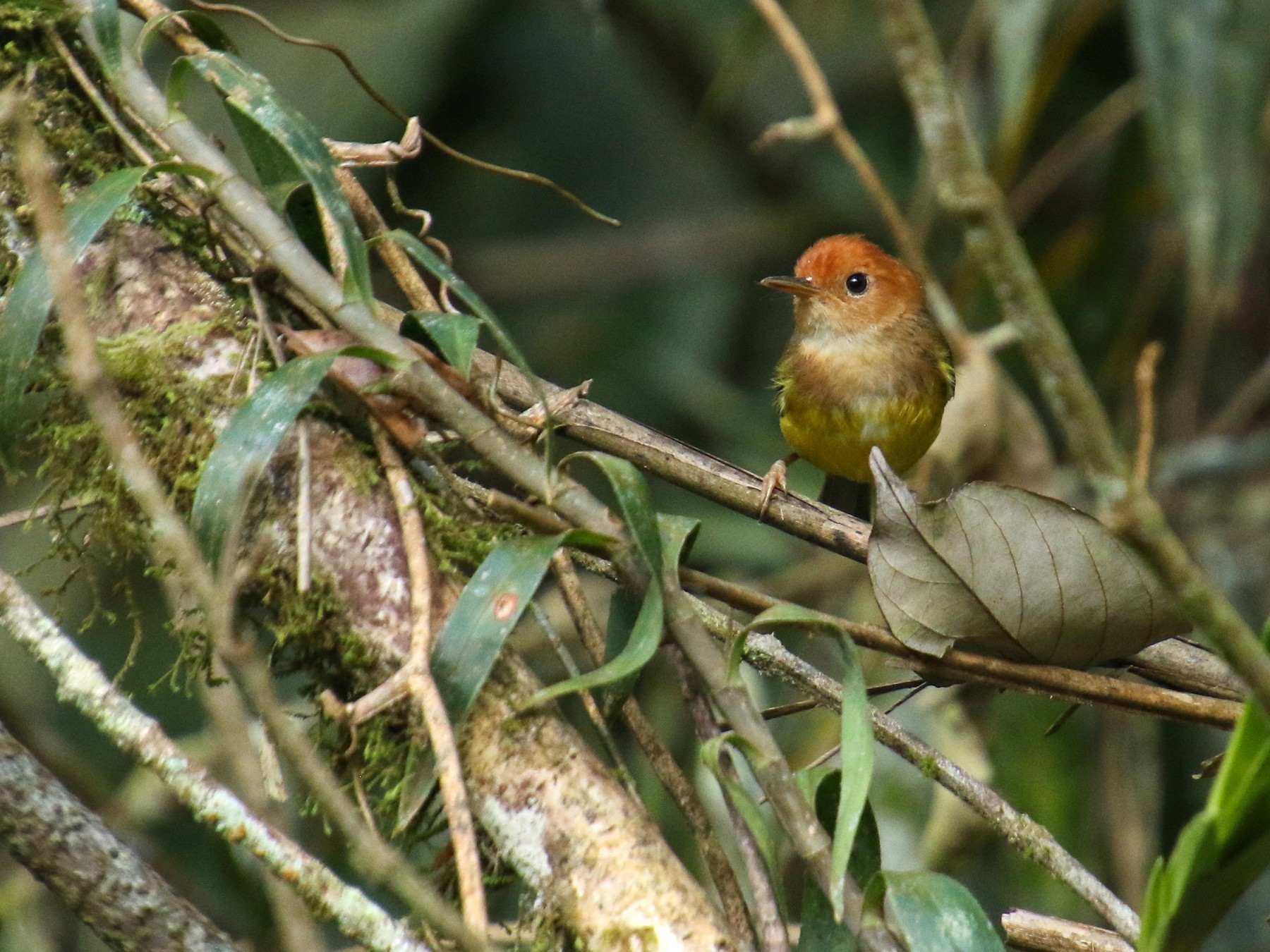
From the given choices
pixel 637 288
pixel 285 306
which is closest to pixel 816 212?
pixel 637 288

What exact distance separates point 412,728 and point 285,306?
0.61 m

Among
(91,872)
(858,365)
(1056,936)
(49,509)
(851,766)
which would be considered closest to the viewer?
(851,766)

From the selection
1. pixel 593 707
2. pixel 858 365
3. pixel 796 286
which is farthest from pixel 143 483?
pixel 796 286

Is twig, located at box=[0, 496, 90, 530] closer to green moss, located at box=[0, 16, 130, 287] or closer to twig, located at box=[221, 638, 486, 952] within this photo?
green moss, located at box=[0, 16, 130, 287]

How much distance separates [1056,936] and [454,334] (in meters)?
0.99

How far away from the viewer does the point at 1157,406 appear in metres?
4.75

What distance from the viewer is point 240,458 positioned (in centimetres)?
155

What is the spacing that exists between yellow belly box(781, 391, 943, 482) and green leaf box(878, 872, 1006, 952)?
7.86 feet

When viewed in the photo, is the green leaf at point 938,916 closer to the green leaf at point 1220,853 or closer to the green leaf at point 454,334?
the green leaf at point 1220,853

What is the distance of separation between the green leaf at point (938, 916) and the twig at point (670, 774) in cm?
17

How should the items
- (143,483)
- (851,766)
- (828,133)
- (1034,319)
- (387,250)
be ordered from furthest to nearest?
(828,133)
(387,250)
(851,766)
(143,483)
(1034,319)

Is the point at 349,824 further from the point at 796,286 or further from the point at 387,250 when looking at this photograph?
the point at 796,286

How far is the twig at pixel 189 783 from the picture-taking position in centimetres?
137

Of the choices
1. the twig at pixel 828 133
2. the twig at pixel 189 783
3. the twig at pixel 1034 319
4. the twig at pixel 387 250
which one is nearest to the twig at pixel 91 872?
Answer: the twig at pixel 189 783
